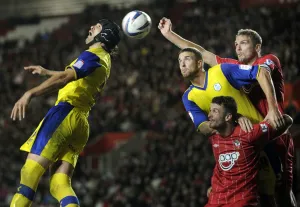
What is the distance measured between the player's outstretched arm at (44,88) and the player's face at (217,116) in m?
1.49

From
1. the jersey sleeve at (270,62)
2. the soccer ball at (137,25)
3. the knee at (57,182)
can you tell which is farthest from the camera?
the soccer ball at (137,25)

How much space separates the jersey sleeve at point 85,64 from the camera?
6.30 meters

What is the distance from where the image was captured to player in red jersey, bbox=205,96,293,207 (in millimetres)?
5742

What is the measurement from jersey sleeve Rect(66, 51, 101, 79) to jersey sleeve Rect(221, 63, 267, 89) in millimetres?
1382

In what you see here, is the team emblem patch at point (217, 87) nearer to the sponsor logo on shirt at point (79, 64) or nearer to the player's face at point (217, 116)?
the player's face at point (217, 116)

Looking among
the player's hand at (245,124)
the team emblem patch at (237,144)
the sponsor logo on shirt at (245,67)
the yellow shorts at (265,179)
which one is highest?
the sponsor logo on shirt at (245,67)

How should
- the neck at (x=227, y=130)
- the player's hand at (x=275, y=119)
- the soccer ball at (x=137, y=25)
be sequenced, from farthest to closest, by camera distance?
the soccer ball at (x=137, y=25) < the neck at (x=227, y=130) < the player's hand at (x=275, y=119)

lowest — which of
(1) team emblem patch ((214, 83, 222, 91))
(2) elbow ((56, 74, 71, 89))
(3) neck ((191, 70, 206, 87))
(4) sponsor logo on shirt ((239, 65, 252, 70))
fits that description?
(1) team emblem patch ((214, 83, 222, 91))

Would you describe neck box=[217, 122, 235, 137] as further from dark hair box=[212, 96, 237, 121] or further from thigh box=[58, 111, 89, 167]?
thigh box=[58, 111, 89, 167]

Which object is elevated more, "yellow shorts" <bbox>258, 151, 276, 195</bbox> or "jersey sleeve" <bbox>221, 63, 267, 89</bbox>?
"jersey sleeve" <bbox>221, 63, 267, 89</bbox>

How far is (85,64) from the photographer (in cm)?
639

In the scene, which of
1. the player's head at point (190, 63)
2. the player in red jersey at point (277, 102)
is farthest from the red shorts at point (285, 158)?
the player's head at point (190, 63)

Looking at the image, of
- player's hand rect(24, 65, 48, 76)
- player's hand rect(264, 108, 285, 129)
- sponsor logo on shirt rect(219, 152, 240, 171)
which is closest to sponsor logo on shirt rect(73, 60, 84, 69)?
player's hand rect(24, 65, 48, 76)

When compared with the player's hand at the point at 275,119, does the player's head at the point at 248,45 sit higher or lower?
higher
